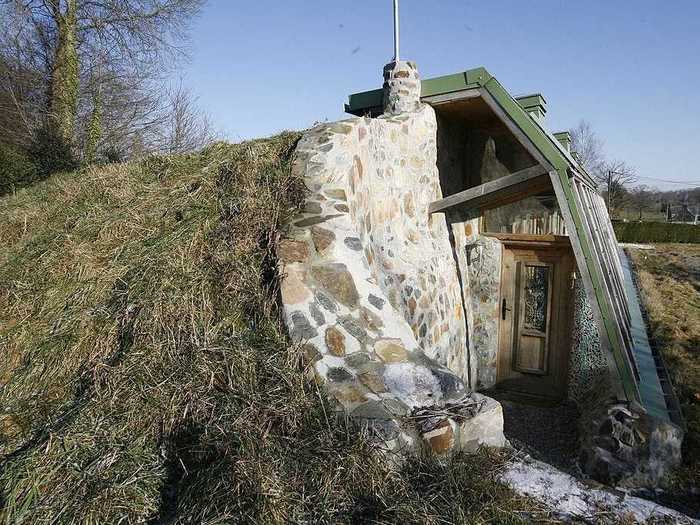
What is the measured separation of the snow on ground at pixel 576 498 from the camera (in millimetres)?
2646

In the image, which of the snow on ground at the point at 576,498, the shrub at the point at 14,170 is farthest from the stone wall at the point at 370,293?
the shrub at the point at 14,170

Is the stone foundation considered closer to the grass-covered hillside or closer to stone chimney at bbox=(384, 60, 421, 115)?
the grass-covered hillside

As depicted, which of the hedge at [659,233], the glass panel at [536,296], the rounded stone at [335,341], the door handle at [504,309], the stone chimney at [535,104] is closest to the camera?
the rounded stone at [335,341]

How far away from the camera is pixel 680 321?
8.38 m

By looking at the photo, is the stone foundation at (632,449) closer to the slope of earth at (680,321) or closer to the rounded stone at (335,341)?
the slope of earth at (680,321)

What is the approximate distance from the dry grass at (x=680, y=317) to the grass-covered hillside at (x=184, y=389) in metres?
3.72

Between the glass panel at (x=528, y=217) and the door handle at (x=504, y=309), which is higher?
the glass panel at (x=528, y=217)

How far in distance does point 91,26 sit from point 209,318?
35.9ft

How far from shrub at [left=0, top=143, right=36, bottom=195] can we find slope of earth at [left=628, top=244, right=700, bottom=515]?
10.5 meters

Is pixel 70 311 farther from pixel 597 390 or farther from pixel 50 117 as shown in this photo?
pixel 50 117

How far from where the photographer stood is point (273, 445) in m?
2.58

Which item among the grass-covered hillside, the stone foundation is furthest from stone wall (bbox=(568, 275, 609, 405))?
the grass-covered hillside

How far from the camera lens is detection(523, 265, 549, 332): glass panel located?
25.4ft

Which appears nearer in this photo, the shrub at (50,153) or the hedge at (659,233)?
the shrub at (50,153)
